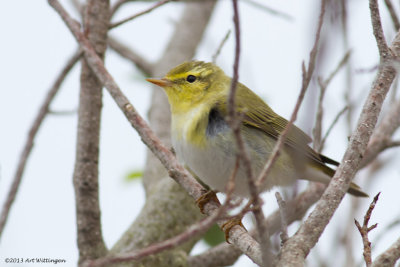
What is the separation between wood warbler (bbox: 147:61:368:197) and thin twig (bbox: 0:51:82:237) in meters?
0.70

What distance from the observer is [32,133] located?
3.94m

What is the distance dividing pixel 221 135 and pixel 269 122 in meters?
0.69

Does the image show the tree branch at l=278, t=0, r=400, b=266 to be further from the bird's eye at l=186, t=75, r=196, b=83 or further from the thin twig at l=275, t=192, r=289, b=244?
the bird's eye at l=186, t=75, r=196, b=83

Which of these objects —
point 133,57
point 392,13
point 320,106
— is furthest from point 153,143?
point 133,57

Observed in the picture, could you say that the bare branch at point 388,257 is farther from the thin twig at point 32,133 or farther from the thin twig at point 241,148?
the thin twig at point 32,133

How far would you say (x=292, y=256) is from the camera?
206cm

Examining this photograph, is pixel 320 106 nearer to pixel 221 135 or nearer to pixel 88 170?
pixel 221 135

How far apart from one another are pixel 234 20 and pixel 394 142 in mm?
2770

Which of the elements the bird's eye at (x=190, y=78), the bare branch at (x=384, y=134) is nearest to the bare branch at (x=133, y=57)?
the bird's eye at (x=190, y=78)

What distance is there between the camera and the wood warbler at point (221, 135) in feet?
11.0

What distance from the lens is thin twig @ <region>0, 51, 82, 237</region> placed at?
352 cm

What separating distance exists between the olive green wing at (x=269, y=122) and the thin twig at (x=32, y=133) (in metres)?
1.36

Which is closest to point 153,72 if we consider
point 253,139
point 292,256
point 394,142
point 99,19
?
point 99,19

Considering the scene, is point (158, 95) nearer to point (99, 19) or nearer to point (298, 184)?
point (99, 19)
